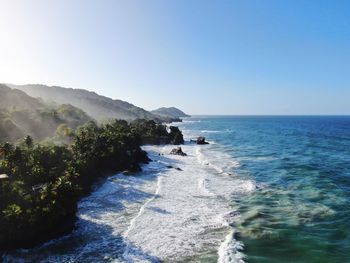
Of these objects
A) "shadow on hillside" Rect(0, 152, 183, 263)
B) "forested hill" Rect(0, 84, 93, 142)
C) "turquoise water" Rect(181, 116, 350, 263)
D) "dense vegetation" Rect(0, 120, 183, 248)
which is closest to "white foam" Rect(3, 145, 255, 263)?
"shadow on hillside" Rect(0, 152, 183, 263)

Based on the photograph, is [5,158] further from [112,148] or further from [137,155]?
[137,155]

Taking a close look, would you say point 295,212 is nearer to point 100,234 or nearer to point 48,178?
point 100,234

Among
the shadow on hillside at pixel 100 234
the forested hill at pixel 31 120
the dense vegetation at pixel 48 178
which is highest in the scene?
the forested hill at pixel 31 120

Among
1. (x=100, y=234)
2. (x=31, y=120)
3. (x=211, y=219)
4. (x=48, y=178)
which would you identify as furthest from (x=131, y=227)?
(x=31, y=120)

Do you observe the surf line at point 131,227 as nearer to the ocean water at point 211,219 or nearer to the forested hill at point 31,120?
the ocean water at point 211,219

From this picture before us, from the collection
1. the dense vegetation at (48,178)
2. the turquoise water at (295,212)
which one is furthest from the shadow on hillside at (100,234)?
the turquoise water at (295,212)
